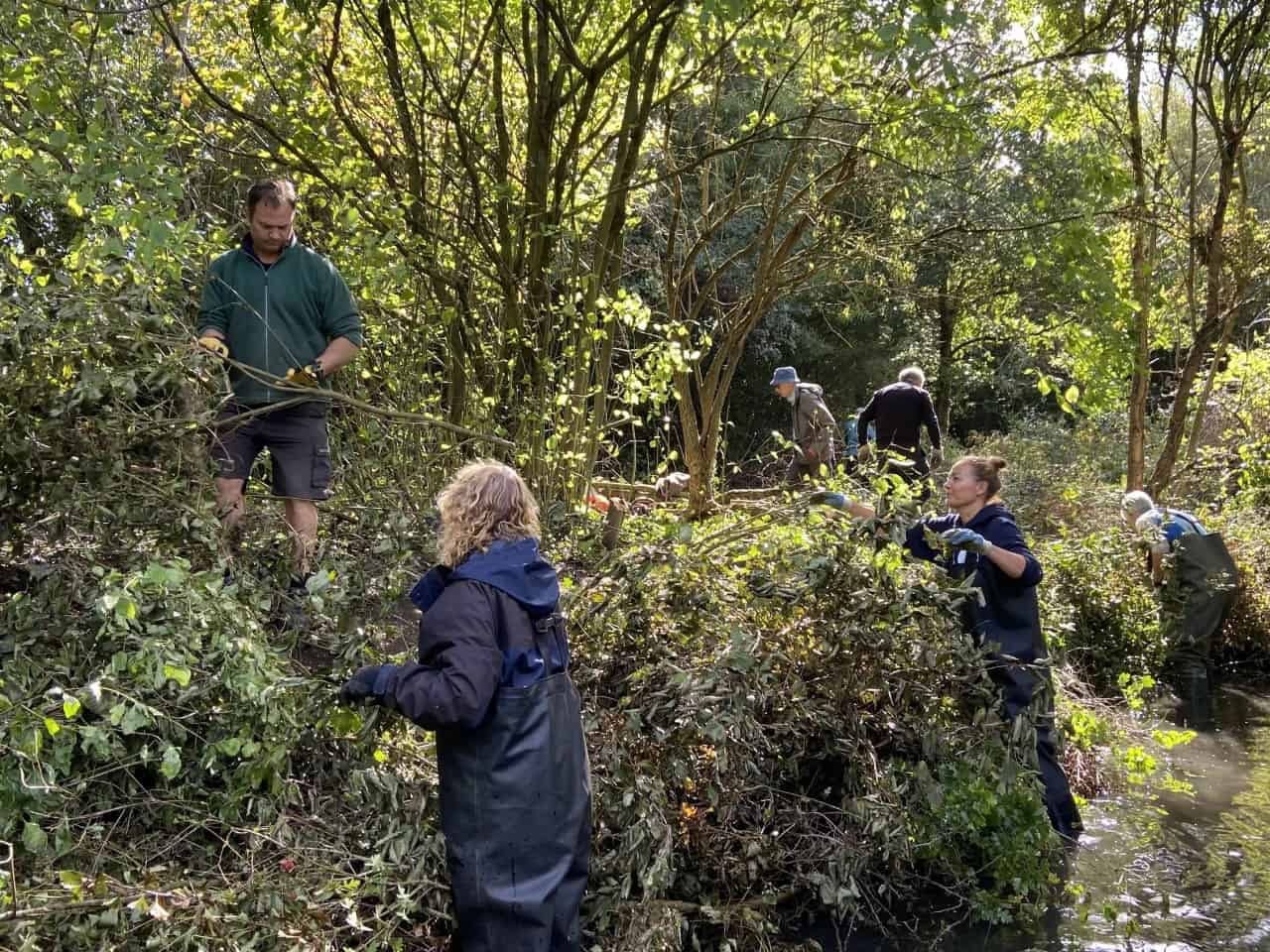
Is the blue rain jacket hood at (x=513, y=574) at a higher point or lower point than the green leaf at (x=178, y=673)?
higher

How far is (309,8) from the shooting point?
552 cm

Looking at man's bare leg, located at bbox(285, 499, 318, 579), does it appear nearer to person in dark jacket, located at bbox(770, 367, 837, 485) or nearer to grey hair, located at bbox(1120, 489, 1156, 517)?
person in dark jacket, located at bbox(770, 367, 837, 485)

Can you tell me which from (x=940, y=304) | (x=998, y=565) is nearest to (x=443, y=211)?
(x=998, y=565)

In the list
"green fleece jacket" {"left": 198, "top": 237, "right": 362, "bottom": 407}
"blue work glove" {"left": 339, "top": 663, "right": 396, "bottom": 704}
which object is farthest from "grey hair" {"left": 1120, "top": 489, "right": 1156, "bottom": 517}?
"blue work glove" {"left": 339, "top": 663, "right": 396, "bottom": 704}

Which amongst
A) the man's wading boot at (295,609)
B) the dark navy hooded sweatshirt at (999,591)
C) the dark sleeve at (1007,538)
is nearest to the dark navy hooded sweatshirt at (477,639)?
the man's wading boot at (295,609)

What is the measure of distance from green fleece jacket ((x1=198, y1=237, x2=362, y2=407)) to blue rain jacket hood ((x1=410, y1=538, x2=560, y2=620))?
1.84 meters

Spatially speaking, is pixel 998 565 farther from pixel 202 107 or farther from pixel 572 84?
pixel 202 107

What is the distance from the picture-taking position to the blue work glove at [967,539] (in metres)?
4.77

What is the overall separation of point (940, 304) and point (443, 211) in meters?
14.7

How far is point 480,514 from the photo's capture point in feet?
10.4

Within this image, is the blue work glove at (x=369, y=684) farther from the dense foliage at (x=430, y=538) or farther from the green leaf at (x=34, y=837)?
the green leaf at (x=34, y=837)

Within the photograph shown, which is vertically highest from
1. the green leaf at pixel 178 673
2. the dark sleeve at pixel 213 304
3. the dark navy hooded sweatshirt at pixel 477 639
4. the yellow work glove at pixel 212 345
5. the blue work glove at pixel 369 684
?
the dark sleeve at pixel 213 304

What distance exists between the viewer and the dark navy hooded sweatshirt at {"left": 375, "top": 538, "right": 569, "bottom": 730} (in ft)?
9.56

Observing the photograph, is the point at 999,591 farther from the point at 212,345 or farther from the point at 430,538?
the point at 212,345
